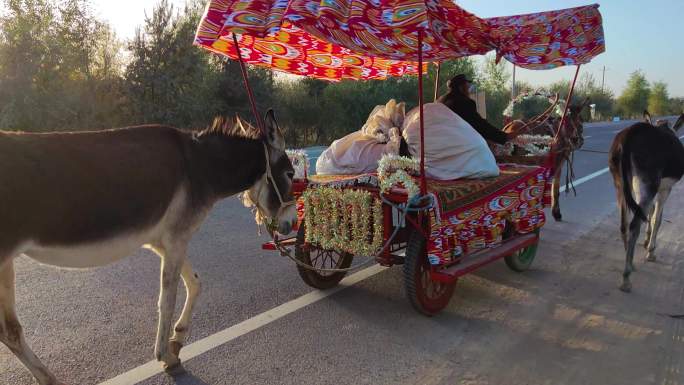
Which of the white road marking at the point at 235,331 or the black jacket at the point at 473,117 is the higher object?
the black jacket at the point at 473,117

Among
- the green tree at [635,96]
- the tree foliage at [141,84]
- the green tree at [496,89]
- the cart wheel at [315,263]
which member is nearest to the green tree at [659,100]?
the green tree at [635,96]

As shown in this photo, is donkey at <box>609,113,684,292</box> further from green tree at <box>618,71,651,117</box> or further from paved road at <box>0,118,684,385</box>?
green tree at <box>618,71,651,117</box>

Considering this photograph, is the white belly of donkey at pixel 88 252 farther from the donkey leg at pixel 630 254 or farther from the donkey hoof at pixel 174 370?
the donkey leg at pixel 630 254

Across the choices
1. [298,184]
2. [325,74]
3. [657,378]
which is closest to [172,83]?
[325,74]

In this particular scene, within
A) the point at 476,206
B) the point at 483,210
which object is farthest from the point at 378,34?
the point at 483,210

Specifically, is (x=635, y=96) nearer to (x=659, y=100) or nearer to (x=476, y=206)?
(x=659, y=100)

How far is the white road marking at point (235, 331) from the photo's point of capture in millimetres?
3209

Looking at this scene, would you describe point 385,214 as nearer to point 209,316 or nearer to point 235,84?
point 209,316

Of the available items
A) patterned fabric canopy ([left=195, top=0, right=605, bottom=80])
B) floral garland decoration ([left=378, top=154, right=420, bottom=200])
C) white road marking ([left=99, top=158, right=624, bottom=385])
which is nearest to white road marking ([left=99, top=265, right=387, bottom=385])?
white road marking ([left=99, top=158, right=624, bottom=385])

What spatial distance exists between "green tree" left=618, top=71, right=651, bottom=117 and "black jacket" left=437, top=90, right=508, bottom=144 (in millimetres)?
84137

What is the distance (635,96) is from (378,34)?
3552 inches

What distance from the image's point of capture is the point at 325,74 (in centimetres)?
599

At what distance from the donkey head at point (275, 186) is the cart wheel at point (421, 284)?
3.35 ft

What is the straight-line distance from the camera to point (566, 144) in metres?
7.81
